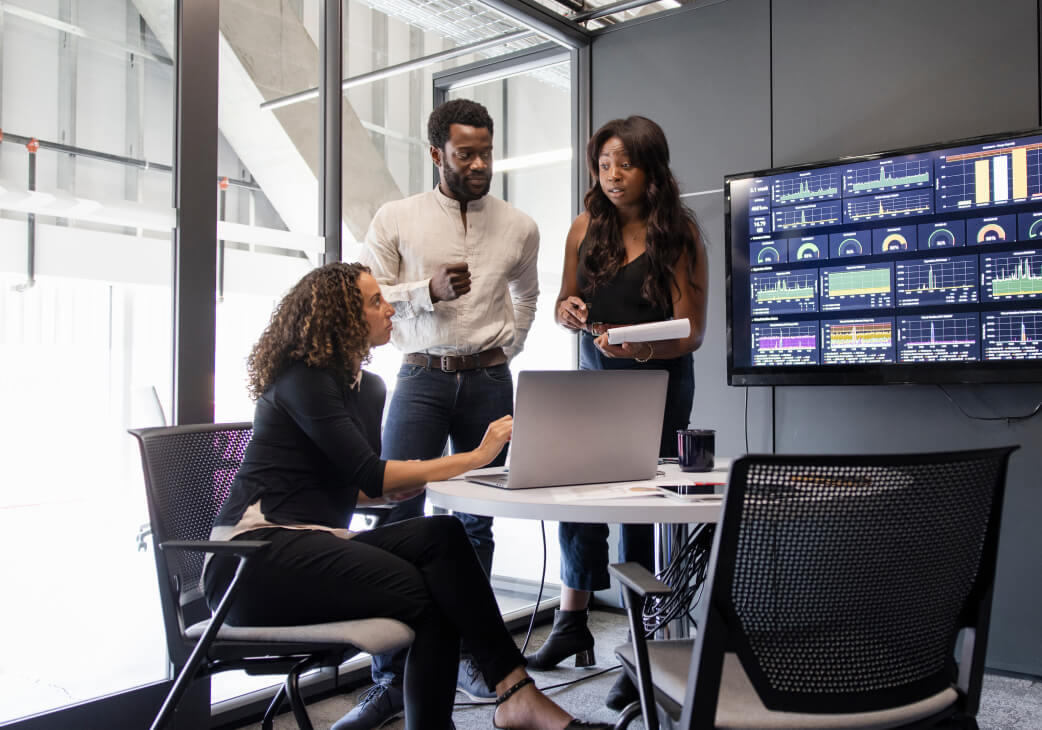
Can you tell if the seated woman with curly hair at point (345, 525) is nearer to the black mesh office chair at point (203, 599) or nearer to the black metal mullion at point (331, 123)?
the black mesh office chair at point (203, 599)

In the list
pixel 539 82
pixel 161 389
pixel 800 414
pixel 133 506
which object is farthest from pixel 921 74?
pixel 133 506

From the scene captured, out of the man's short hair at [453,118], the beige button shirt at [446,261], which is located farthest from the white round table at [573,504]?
the man's short hair at [453,118]

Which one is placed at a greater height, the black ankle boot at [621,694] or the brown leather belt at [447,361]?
the brown leather belt at [447,361]

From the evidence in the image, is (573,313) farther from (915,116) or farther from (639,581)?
(915,116)

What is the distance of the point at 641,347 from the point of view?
257 centimetres

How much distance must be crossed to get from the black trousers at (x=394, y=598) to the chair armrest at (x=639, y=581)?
1.73 ft

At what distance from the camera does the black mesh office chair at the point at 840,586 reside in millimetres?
1174

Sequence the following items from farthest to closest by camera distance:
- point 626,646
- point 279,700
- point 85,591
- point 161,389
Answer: point 161,389, point 85,591, point 279,700, point 626,646

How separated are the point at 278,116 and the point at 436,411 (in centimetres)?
107

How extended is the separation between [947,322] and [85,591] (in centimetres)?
284

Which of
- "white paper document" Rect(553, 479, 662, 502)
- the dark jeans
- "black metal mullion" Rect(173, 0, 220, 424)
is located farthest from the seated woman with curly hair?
the dark jeans

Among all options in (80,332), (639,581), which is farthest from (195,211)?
Answer: (639,581)

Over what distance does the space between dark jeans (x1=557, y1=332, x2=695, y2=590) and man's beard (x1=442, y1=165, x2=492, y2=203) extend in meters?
0.57

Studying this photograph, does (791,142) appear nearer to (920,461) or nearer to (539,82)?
(539,82)
